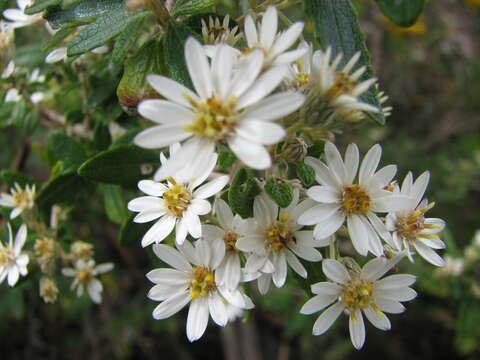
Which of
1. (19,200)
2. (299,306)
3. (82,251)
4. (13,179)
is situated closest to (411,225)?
(82,251)

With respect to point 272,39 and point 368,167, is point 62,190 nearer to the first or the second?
point 272,39

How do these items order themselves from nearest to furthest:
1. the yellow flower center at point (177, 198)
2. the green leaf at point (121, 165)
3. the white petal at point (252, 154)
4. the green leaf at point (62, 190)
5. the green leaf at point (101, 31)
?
1. the white petal at point (252, 154)
2. the green leaf at point (101, 31)
3. the yellow flower center at point (177, 198)
4. the green leaf at point (121, 165)
5. the green leaf at point (62, 190)

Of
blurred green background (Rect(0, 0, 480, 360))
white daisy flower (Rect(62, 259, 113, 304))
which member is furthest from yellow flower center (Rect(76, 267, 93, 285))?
blurred green background (Rect(0, 0, 480, 360))

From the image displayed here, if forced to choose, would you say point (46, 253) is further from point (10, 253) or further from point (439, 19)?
point (439, 19)

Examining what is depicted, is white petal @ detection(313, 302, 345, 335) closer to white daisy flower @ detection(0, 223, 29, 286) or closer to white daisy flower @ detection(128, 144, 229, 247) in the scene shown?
white daisy flower @ detection(128, 144, 229, 247)

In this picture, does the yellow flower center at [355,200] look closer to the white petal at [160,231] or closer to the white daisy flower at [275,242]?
the white daisy flower at [275,242]

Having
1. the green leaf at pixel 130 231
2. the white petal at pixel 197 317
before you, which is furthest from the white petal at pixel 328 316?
the green leaf at pixel 130 231
